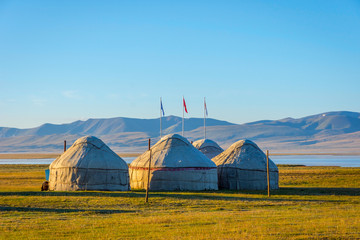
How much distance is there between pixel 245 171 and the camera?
3203 cm

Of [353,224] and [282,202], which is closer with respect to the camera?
[353,224]

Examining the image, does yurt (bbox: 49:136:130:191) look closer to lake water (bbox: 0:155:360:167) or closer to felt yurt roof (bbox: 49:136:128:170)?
felt yurt roof (bbox: 49:136:128:170)

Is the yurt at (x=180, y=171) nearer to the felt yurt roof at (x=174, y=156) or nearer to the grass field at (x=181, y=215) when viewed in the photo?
the felt yurt roof at (x=174, y=156)

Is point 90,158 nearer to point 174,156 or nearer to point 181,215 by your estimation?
point 174,156

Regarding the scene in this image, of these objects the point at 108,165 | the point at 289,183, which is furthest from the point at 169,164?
the point at 289,183

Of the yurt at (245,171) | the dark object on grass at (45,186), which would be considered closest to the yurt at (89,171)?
the dark object on grass at (45,186)

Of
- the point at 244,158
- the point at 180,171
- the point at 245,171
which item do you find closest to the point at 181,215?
the point at 180,171

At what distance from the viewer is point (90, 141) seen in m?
30.6

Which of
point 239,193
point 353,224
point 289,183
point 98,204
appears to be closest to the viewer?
point 353,224

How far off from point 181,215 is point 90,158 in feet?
39.5

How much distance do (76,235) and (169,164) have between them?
16397mm

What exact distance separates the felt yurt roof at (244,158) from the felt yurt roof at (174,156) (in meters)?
1.89

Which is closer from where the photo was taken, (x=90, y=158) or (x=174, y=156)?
(x=90, y=158)

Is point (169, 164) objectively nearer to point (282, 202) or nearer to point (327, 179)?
point (282, 202)
